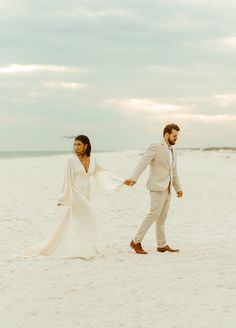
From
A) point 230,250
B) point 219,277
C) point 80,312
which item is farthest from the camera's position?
point 230,250

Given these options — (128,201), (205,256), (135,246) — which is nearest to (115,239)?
(135,246)

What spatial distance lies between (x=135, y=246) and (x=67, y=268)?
144 centimetres

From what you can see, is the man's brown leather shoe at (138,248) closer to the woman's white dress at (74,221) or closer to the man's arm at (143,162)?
the woman's white dress at (74,221)

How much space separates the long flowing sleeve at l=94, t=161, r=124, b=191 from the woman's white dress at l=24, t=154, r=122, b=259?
293 mm

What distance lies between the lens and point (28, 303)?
19.6ft

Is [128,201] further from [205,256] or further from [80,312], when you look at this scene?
[80,312]

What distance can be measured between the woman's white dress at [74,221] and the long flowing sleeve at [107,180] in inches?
11.5

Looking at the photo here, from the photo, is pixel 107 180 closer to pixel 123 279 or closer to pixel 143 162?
pixel 143 162

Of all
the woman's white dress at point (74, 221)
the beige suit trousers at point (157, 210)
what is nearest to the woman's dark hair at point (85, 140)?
the woman's white dress at point (74, 221)

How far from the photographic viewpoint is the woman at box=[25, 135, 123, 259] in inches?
322

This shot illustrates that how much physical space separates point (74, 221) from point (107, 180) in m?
0.81

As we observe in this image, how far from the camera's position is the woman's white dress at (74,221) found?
8195 mm

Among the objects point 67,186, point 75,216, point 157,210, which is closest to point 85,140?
point 67,186

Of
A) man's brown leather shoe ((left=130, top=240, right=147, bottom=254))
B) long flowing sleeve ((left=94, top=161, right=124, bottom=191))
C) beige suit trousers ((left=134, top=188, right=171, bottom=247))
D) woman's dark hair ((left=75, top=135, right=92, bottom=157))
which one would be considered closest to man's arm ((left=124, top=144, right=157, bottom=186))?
long flowing sleeve ((left=94, top=161, right=124, bottom=191))
